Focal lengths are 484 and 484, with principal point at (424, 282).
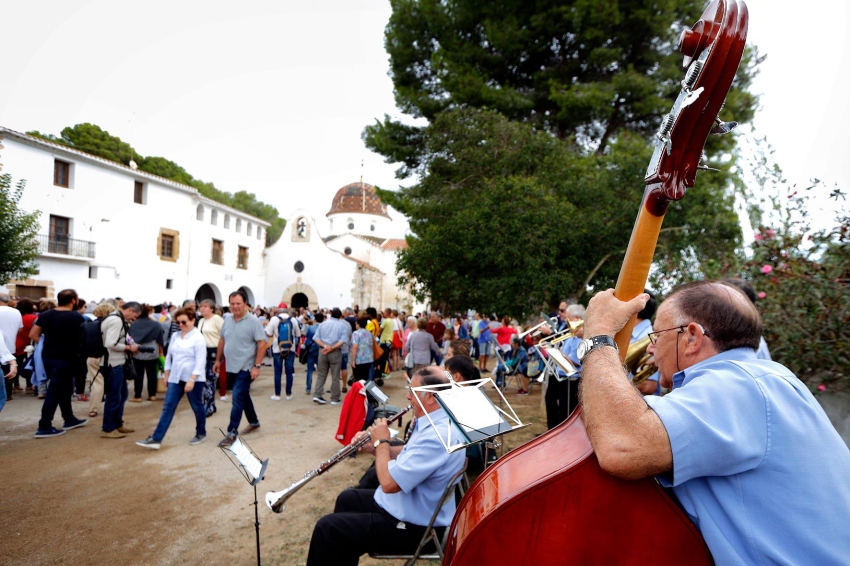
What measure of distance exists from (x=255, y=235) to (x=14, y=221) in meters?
21.6

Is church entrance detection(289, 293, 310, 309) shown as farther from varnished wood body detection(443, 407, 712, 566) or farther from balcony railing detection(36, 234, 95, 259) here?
varnished wood body detection(443, 407, 712, 566)

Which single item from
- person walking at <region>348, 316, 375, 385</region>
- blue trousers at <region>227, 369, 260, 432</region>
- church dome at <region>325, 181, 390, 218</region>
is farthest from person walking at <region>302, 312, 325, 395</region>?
church dome at <region>325, 181, 390, 218</region>

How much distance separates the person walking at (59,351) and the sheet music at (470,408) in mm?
6054

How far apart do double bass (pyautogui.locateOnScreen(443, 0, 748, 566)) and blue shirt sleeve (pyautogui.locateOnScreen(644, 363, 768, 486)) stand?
0.13 m

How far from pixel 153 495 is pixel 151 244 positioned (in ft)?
82.4

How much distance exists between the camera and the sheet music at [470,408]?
7.47ft

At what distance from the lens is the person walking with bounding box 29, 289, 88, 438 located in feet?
20.5

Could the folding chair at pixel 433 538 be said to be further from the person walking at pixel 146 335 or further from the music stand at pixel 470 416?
the person walking at pixel 146 335

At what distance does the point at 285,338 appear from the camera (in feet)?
31.5

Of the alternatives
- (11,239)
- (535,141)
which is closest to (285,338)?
(535,141)

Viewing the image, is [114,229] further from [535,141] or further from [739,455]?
[739,455]

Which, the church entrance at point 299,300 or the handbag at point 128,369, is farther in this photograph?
the church entrance at point 299,300

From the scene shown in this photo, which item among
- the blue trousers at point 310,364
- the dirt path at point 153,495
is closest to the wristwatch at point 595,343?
the dirt path at point 153,495

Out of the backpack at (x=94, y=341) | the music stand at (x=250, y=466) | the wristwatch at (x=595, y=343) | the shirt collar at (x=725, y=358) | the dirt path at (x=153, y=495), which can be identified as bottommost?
the dirt path at (x=153, y=495)
